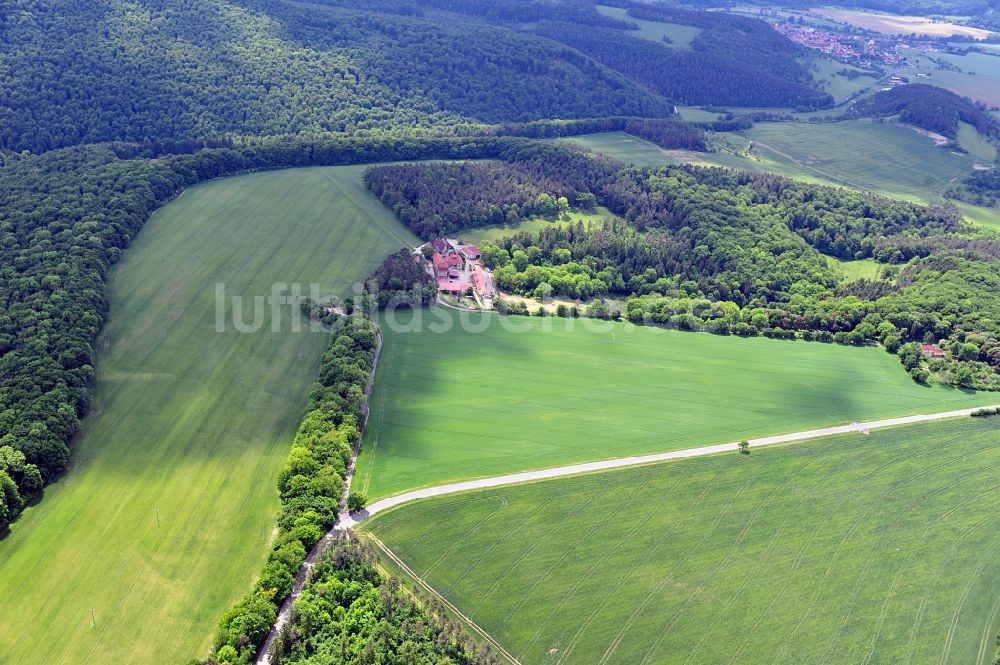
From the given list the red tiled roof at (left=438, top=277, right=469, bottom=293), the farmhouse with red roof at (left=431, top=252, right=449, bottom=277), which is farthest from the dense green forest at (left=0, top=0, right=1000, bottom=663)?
the farmhouse with red roof at (left=431, top=252, right=449, bottom=277)

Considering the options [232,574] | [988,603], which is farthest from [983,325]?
[232,574]

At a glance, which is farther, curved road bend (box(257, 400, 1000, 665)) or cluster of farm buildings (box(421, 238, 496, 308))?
cluster of farm buildings (box(421, 238, 496, 308))

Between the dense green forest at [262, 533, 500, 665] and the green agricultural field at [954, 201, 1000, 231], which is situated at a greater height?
the green agricultural field at [954, 201, 1000, 231]

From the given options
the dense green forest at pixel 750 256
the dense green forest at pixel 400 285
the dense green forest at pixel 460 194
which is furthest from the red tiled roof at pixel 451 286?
the dense green forest at pixel 460 194

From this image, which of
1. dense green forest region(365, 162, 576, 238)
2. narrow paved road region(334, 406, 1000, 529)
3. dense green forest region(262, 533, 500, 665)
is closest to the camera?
dense green forest region(262, 533, 500, 665)

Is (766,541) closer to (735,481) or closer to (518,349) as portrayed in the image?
(735,481)

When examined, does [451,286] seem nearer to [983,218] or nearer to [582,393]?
[582,393]

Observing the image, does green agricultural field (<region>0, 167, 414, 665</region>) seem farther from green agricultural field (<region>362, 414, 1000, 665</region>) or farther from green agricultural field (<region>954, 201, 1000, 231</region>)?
green agricultural field (<region>954, 201, 1000, 231</region>)

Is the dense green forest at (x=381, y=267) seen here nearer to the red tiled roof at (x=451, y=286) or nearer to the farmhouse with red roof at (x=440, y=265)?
the red tiled roof at (x=451, y=286)
